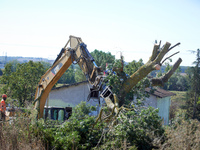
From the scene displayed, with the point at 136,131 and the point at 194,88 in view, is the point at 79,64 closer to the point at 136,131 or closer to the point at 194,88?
the point at 136,131

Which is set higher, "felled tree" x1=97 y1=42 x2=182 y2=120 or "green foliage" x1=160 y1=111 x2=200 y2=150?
"felled tree" x1=97 y1=42 x2=182 y2=120

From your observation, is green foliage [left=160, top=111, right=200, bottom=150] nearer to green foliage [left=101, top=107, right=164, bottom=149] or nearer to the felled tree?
green foliage [left=101, top=107, right=164, bottom=149]

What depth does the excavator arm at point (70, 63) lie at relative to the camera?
942cm

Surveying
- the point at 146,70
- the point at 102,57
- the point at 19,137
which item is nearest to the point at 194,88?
the point at 102,57

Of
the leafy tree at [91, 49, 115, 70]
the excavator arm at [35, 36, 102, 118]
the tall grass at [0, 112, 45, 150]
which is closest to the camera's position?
the tall grass at [0, 112, 45, 150]

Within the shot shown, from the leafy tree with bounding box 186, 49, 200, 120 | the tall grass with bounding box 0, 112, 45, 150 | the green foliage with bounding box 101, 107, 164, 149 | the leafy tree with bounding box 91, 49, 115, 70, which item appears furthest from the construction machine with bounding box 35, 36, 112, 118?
the leafy tree with bounding box 186, 49, 200, 120

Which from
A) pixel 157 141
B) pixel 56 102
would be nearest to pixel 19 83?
pixel 56 102

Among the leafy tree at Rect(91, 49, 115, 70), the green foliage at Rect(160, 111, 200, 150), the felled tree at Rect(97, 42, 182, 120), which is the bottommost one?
the green foliage at Rect(160, 111, 200, 150)

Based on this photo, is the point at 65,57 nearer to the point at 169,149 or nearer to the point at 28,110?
the point at 28,110

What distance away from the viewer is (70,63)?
10.3 m

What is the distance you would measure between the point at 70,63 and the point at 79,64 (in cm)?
51

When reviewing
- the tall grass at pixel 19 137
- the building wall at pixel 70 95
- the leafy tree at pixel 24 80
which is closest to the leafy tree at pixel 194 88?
the building wall at pixel 70 95

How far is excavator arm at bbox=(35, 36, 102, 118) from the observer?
9.42 meters

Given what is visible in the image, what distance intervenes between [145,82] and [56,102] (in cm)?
1111
